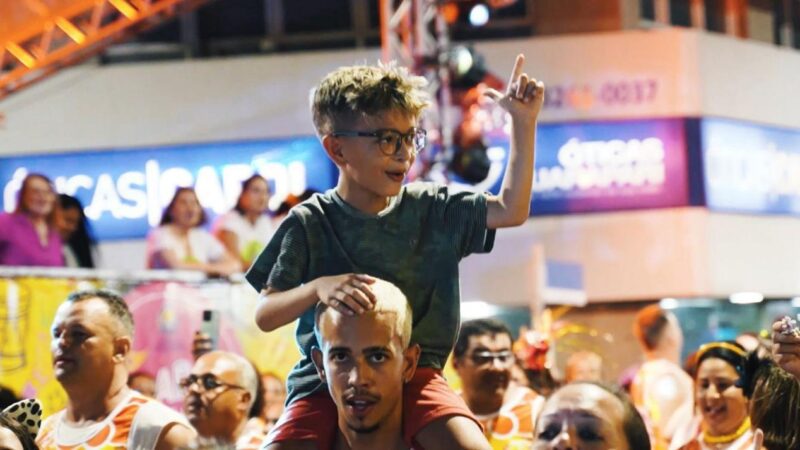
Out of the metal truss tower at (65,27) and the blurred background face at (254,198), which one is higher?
the metal truss tower at (65,27)

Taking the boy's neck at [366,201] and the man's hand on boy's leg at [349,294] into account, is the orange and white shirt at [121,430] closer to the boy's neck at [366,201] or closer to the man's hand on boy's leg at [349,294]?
the boy's neck at [366,201]

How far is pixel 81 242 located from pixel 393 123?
6.53m

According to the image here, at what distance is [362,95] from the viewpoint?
13.0 feet

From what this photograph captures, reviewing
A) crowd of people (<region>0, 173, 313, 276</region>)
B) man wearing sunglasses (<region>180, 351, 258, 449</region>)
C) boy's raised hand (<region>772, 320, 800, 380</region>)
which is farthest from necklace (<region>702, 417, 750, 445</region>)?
crowd of people (<region>0, 173, 313, 276</region>)

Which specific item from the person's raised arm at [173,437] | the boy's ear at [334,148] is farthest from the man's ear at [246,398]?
the boy's ear at [334,148]

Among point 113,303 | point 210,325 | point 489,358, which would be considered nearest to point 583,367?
point 489,358

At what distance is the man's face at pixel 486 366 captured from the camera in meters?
7.20

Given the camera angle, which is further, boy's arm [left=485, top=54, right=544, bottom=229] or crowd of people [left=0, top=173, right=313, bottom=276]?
crowd of people [left=0, top=173, right=313, bottom=276]

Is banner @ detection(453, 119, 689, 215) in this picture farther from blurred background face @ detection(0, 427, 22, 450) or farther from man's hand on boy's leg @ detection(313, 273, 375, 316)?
man's hand on boy's leg @ detection(313, 273, 375, 316)

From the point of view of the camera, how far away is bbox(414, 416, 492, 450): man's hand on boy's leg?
3.94 metres

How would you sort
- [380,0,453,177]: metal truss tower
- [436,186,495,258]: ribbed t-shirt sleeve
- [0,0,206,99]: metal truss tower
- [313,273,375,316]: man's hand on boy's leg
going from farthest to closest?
[0,0,206,99]: metal truss tower → [380,0,453,177]: metal truss tower → [436,186,495,258]: ribbed t-shirt sleeve → [313,273,375,316]: man's hand on boy's leg

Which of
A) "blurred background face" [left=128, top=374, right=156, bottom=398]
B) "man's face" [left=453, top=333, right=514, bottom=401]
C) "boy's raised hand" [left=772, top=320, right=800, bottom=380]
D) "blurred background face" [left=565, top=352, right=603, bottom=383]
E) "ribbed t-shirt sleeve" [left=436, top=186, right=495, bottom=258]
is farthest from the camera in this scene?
"blurred background face" [left=565, top=352, right=603, bottom=383]

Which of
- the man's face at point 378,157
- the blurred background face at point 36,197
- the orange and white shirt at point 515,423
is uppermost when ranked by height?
the blurred background face at point 36,197

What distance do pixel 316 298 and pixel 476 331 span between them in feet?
12.2
